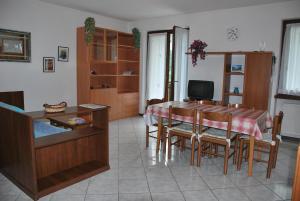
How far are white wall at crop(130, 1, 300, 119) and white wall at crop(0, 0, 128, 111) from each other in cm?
231

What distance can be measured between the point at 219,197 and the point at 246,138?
987mm

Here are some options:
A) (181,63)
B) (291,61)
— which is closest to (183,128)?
(181,63)

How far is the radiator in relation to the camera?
4723mm

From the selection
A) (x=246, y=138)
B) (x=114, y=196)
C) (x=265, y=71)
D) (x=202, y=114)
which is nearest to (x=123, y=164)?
(x=114, y=196)

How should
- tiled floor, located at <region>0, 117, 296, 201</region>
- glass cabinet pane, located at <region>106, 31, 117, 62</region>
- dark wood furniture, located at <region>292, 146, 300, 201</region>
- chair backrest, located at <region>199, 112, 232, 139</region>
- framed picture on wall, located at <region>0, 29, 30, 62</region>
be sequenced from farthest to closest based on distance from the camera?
glass cabinet pane, located at <region>106, 31, 117, 62</region> < framed picture on wall, located at <region>0, 29, 30, 62</region> < chair backrest, located at <region>199, 112, 232, 139</region> < tiled floor, located at <region>0, 117, 296, 201</region> < dark wood furniture, located at <region>292, 146, 300, 201</region>

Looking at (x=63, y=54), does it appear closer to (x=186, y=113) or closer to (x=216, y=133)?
(x=186, y=113)

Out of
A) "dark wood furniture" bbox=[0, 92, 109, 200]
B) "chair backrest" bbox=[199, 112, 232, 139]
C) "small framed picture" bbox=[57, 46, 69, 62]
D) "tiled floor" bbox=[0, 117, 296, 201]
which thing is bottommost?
"tiled floor" bbox=[0, 117, 296, 201]

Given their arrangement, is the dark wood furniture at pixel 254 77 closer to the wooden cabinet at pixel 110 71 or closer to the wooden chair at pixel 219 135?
the wooden chair at pixel 219 135

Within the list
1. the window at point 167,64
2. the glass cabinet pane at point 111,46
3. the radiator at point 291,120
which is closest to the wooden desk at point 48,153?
the window at point 167,64

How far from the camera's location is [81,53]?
5625 millimetres

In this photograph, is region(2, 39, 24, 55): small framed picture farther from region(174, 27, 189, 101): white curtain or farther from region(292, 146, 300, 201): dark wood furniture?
region(292, 146, 300, 201): dark wood furniture

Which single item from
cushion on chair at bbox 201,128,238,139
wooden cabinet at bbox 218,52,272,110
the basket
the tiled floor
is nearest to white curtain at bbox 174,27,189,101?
wooden cabinet at bbox 218,52,272,110

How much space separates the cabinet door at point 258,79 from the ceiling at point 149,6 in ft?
3.59

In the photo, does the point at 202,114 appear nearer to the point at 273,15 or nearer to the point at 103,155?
the point at 103,155
